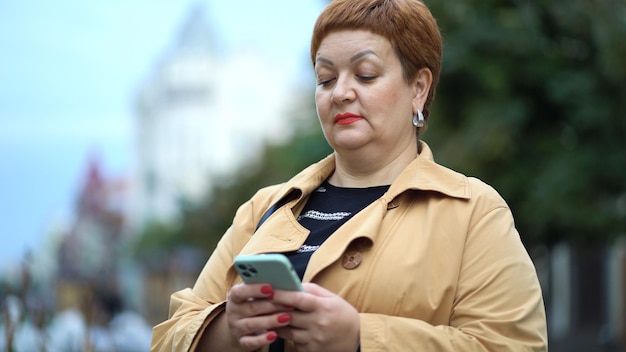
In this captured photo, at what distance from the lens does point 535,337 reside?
2.47 meters

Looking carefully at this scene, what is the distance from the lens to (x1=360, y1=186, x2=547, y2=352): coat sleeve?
2.39 m

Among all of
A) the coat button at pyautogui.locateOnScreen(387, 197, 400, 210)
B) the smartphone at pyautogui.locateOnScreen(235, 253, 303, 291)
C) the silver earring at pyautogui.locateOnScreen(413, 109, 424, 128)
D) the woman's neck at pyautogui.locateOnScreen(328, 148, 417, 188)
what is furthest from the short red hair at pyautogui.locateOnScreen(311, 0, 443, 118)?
the smartphone at pyautogui.locateOnScreen(235, 253, 303, 291)

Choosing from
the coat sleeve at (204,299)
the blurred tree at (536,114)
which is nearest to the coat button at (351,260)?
the coat sleeve at (204,299)

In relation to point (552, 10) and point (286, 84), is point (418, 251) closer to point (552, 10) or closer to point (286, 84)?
point (552, 10)

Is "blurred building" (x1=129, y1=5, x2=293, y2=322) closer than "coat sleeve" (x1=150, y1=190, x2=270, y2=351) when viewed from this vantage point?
No

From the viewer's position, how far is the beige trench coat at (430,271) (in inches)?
95.5

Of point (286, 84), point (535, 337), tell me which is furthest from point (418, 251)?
point (286, 84)

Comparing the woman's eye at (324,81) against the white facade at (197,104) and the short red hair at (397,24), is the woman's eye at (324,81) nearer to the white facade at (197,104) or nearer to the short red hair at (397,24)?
the short red hair at (397,24)

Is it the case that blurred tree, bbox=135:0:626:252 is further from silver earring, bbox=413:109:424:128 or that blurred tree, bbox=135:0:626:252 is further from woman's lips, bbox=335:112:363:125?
woman's lips, bbox=335:112:363:125

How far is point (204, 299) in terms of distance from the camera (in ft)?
9.30

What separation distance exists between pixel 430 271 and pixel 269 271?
0.45 metres

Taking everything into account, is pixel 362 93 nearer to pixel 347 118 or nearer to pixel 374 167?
pixel 347 118

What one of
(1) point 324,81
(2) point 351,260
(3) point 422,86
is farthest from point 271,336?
(3) point 422,86

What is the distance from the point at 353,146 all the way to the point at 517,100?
13.2 m
